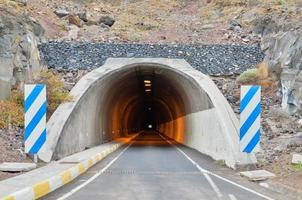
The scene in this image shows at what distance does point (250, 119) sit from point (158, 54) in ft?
50.2

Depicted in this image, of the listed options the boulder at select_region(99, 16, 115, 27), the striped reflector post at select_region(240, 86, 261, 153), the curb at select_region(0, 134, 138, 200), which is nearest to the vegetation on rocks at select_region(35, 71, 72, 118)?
the curb at select_region(0, 134, 138, 200)

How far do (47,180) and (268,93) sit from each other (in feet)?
57.8

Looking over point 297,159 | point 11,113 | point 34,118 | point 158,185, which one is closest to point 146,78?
point 11,113

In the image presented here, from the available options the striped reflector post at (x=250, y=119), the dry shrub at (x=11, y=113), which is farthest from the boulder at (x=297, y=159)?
the dry shrub at (x=11, y=113)

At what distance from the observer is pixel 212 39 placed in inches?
1388

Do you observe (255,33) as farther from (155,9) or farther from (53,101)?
(155,9)

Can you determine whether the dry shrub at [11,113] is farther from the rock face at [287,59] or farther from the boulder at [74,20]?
the boulder at [74,20]

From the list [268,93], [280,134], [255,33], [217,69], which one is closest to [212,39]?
[255,33]

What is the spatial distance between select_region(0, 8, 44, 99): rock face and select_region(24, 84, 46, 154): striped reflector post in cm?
624

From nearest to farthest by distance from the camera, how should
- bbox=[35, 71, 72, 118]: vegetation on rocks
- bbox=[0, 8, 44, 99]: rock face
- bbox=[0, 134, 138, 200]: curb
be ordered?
bbox=[0, 134, 138, 200]: curb
bbox=[0, 8, 44, 99]: rock face
bbox=[35, 71, 72, 118]: vegetation on rocks

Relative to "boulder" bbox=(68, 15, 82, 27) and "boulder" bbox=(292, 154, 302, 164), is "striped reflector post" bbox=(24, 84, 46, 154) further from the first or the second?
"boulder" bbox=(68, 15, 82, 27)

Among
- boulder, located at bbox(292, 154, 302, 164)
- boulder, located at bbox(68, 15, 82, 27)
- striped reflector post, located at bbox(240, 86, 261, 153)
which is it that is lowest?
boulder, located at bbox(292, 154, 302, 164)

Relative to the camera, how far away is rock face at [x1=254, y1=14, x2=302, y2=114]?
23.2 m

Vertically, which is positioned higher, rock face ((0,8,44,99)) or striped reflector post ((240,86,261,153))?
rock face ((0,8,44,99))
